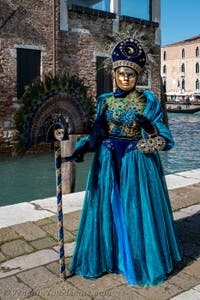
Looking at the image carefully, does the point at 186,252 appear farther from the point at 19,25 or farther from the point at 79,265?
the point at 19,25

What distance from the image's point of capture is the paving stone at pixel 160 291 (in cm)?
258

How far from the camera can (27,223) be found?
4.07 m

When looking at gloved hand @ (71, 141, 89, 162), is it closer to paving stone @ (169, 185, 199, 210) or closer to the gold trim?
the gold trim

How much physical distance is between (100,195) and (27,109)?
85 centimetres

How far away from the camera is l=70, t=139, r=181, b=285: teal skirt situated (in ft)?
9.07

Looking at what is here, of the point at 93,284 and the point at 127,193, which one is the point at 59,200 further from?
the point at 93,284

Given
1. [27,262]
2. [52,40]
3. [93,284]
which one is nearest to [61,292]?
[93,284]

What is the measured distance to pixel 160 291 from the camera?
105 inches

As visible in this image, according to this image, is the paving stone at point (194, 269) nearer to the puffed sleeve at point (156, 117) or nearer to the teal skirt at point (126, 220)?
Answer: the teal skirt at point (126, 220)

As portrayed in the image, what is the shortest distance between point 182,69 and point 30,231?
199 ft

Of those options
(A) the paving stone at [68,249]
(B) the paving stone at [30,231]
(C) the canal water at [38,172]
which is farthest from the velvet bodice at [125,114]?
(C) the canal water at [38,172]

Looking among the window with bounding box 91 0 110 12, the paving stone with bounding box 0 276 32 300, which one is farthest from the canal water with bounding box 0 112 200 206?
the window with bounding box 91 0 110 12

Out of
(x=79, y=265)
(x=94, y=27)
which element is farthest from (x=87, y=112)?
(x=94, y=27)

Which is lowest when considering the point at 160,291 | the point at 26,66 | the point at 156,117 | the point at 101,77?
the point at 160,291
